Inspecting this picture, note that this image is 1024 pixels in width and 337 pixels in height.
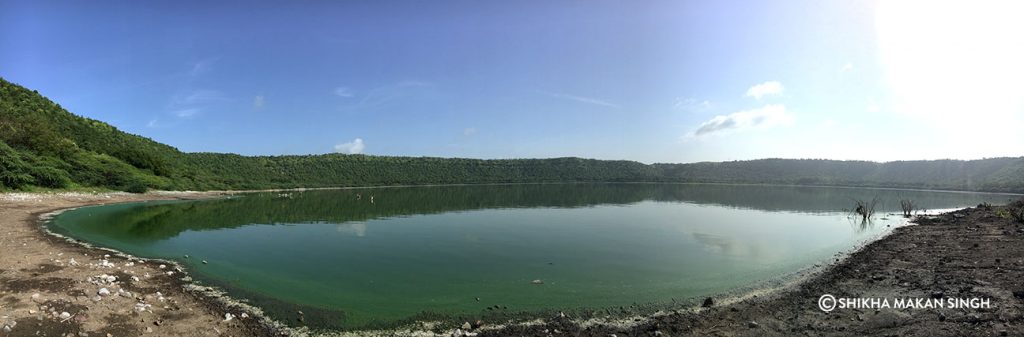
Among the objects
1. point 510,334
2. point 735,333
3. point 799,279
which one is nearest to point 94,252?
point 510,334

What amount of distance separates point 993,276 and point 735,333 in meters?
10.2

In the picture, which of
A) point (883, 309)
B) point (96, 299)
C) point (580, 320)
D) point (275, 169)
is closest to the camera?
point (96, 299)

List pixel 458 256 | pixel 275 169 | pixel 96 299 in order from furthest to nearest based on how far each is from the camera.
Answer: pixel 275 169 → pixel 458 256 → pixel 96 299

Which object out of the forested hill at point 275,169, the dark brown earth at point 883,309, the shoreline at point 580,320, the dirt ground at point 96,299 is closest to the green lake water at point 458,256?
the shoreline at point 580,320

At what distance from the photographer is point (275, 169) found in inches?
5044

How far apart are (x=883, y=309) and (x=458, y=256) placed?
53.5 feet

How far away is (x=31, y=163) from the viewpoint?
163 ft

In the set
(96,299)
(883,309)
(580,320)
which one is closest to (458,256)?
(580,320)

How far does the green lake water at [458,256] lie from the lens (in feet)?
46.6

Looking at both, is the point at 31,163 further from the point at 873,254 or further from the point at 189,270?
the point at 873,254

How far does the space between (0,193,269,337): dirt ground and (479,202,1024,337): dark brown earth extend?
713 cm

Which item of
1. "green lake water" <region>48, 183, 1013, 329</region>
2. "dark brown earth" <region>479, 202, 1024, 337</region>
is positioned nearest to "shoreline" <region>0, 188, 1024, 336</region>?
"dark brown earth" <region>479, 202, 1024, 337</region>

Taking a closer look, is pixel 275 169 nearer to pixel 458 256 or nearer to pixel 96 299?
pixel 458 256

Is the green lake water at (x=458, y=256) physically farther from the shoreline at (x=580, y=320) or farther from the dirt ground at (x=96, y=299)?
the dirt ground at (x=96, y=299)
